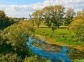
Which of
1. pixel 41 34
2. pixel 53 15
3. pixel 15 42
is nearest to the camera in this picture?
pixel 15 42

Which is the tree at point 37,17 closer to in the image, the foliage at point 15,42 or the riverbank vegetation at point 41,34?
the riverbank vegetation at point 41,34

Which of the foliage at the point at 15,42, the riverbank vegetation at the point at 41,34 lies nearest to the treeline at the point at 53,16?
the riverbank vegetation at the point at 41,34

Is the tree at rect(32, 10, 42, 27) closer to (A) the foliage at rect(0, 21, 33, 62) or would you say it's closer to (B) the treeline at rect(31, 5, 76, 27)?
(B) the treeline at rect(31, 5, 76, 27)

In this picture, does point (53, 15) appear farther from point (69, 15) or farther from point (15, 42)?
point (15, 42)

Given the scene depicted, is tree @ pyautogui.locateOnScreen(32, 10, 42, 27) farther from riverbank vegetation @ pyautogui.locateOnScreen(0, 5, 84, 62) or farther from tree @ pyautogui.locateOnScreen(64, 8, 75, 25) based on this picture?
tree @ pyautogui.locateOnScreen(64, 8, 75, 25)

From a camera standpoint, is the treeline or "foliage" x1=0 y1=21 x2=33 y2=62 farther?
the treeline

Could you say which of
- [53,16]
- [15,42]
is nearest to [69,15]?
[53,16]

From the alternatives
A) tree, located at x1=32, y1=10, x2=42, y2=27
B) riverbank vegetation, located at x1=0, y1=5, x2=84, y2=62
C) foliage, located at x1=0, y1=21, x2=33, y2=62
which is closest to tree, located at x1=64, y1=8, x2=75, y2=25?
riverbank vegetation, located at x1=0, y1=5, x2=84, y2=62

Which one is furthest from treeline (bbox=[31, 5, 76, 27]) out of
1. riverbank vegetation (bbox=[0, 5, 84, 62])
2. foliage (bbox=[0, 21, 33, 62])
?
foliage (bbox=[0, 21, 33, 62])
